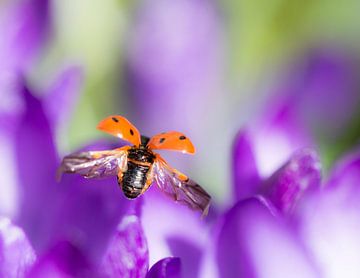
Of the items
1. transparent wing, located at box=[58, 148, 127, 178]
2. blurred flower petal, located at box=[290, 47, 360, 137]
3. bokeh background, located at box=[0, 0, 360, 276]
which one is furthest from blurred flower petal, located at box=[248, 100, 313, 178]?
blurred flower petal, located at box=[290, 47, 360, 137]

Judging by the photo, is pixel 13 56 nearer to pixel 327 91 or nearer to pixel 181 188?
pixel 181 188

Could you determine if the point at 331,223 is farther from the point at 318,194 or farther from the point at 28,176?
the point at 28,176

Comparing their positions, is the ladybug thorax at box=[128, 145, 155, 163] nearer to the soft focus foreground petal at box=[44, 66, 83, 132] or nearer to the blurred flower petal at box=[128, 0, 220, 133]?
the soft focus foreground petal at box=[44, 66, 83, 132]

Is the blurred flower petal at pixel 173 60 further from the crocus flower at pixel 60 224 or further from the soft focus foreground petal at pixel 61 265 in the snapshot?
the soft focus foreground petal at pixel 61 265

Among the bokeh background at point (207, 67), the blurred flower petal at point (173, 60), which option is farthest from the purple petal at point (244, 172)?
the blurred flower petal at point (173, 60)

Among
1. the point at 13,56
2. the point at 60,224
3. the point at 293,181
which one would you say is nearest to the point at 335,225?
the point at 293,181

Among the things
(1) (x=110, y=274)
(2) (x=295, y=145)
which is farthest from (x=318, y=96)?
(1) (x=110, y=274)
